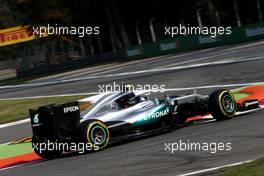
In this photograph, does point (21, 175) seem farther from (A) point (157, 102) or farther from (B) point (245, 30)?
(B) point (245, 30)

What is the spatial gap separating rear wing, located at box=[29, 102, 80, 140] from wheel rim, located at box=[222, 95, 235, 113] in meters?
3.07

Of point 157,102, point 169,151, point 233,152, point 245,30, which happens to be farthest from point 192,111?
point 245,30

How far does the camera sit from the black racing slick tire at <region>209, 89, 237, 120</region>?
12.6m

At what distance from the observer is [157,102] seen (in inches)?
497

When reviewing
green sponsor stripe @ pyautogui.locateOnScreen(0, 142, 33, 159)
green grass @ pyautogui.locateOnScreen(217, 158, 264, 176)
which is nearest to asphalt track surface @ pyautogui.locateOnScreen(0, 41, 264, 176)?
green grass @ pyautogui.locateOnScreen(217, 158, 264, 176)

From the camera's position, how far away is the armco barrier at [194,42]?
39.8 m

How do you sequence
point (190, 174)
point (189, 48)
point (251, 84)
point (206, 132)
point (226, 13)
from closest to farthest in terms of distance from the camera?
point (190, 174) < point (206, 132) < point (251, 84) < point (189, 48) < point (226, 13)

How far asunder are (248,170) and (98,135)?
16.0ft

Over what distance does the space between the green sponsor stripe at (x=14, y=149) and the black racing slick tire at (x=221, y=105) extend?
14.3ft

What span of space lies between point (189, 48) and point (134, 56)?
6497 mm

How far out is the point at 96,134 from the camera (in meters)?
11.5

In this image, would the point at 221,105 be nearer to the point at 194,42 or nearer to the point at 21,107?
the point at 21,107

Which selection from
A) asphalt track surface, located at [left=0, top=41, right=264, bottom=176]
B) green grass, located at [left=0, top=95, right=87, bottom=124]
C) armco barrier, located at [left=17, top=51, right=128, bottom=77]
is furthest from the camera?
armco barrier, located at [left=17, top=51, right=128, bottom=77]

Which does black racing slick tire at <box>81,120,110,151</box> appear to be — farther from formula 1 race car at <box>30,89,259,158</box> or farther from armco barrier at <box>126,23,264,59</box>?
armco barrier at <box>126,23,264,59</box>
